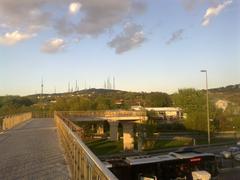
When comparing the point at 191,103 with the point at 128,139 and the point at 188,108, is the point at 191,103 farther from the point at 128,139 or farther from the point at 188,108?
the point at 128,139

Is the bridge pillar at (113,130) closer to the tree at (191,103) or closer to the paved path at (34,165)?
the tree at (191,103)

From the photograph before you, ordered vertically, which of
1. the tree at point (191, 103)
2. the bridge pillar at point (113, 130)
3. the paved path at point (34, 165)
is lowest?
the bridge pillar at point (113, 130)

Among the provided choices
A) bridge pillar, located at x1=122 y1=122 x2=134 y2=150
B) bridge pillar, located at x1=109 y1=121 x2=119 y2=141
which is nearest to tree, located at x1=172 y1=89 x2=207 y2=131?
bridge pillar, located at x1=109 y1=121 x2=119 y2=141

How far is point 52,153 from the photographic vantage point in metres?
14.4

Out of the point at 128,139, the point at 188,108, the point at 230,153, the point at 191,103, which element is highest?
the point at 191,103

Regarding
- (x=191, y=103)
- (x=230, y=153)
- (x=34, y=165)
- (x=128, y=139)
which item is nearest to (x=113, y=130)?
(x=128, y=139)

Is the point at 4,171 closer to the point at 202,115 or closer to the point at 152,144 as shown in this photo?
the point at 152,144

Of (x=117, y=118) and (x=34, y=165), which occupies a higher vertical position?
(x=34, y=165)

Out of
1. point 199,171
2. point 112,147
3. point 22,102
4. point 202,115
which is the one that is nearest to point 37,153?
point 199,171

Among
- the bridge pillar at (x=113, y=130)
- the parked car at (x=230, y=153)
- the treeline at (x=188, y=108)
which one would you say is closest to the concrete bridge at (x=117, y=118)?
the bridge pillar at (x=113, y=130)

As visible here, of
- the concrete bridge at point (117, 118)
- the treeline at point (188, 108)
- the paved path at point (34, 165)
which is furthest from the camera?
the treeline at point (188, 108)

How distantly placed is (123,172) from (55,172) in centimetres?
1617

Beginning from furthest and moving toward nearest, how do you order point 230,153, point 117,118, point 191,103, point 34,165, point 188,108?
point 191,103, point 188,108, point 117,118, point 230,153, point 34,165

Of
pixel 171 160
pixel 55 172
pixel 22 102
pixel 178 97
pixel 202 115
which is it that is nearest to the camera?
pixel 55 172
